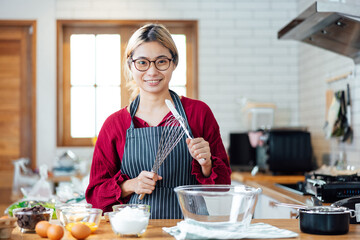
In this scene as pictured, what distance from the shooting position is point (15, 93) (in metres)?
5.65

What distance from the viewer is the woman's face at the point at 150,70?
2066 mm

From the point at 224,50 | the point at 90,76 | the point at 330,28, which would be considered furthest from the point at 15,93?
the point at 330,28

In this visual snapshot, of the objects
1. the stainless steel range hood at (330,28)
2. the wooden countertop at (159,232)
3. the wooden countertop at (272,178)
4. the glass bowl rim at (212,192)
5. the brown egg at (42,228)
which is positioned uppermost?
the stainless steel range hood at (330,28)

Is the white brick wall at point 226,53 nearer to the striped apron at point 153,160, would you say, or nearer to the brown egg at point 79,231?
the striped apron at point 153,160

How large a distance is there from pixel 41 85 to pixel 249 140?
231cm

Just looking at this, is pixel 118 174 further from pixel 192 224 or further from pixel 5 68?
pixel 5 68

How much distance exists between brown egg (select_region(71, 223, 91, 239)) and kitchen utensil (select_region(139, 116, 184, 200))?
1.50 ft

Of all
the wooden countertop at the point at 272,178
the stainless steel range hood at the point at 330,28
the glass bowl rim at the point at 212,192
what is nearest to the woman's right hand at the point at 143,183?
the glass bowl rim at the point at 212,192

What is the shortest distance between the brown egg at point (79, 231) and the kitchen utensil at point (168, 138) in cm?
46

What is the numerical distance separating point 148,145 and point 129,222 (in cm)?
62

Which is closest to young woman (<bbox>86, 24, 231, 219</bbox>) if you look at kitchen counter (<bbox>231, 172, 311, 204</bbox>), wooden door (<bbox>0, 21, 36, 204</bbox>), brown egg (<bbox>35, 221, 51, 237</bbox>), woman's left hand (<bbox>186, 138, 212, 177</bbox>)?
woman's left hand (<bbox>186, 138, 212, 177</bbox>)

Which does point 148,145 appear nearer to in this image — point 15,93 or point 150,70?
point 150,70

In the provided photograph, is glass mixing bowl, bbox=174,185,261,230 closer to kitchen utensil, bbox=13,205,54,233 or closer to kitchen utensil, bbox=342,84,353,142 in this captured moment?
kitchen utensil, bbox=13,205,54,233

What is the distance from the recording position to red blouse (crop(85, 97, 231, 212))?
2006 mm
